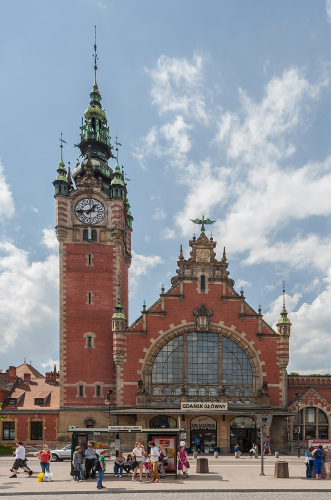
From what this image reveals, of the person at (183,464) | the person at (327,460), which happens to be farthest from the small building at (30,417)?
the person at (327,460)

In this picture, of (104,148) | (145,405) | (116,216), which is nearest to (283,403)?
(145,405)

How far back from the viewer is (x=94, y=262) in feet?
170

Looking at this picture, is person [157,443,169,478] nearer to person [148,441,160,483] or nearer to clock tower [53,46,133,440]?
person [148,441,160,483]

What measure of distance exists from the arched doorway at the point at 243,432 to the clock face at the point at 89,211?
24.8 m

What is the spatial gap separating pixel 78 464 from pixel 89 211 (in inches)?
1319

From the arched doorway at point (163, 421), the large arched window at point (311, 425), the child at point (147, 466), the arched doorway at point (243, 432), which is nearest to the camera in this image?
the child at point (147, 466)

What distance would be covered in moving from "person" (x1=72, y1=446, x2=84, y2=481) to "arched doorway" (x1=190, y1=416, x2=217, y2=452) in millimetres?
23655

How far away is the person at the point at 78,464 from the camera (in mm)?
23062

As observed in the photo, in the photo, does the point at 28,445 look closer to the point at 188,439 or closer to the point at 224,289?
the point at 188,439

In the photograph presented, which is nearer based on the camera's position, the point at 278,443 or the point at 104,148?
the point at 278,443

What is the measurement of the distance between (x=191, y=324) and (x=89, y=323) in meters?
10.5

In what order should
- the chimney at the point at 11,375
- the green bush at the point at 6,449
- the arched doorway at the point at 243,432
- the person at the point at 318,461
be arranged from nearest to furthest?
the person at the point at 318,461 → the green bush at the point at 6,449 → the arched doorway at the point at 243,432 → the chimney at the point at 11,375

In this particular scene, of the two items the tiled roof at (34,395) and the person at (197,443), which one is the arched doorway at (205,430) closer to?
the person at (197,443)

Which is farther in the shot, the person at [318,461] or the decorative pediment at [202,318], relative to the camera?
the decorative pediment at [202,318]
